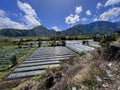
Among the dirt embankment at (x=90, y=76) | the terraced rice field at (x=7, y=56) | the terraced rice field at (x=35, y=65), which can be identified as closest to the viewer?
the dirt embankment at (x=90, y=76)

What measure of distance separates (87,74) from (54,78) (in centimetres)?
164

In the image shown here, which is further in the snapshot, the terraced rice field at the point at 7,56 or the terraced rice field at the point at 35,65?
the terraced rice field at the point at 7,56

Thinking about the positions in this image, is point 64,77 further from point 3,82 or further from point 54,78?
point 3,82

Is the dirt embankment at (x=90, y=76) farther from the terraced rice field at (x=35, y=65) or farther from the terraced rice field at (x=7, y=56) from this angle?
the terraced rice field at (x=7, y=56)

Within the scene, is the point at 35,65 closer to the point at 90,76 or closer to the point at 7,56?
the point at 7,56

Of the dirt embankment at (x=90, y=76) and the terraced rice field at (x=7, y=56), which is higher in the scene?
the dirt embankment at (x=90, y=76)

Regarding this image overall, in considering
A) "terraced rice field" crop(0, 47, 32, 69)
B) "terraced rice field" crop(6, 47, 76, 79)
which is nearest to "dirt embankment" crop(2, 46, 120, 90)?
"terraced rice field" crop(6, 47, 76, 79)

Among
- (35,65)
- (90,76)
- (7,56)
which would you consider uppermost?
(90,76)

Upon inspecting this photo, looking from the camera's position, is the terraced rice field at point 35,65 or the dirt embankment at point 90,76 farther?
the terraced rice field at point 35,65

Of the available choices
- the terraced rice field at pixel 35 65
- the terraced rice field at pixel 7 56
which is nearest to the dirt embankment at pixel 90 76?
the terraced rice field at pixel 35 65

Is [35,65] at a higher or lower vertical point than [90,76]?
lower

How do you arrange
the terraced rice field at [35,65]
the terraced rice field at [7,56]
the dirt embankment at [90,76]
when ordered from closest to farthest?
the dirt embankment at [90,76] → the terraced rice field at [35,65] → the terraced rice field at [7,56]

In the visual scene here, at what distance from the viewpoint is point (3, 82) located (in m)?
18.0

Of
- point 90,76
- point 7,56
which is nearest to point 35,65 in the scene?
point 7,56
